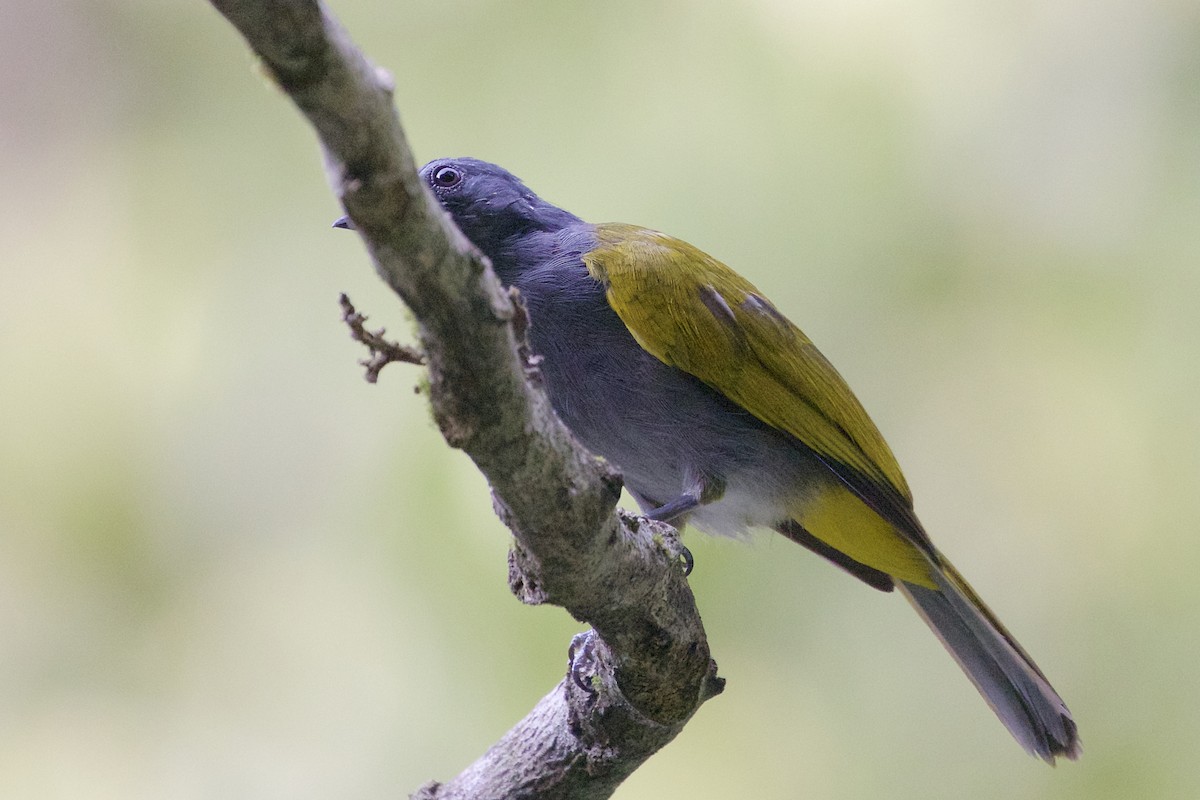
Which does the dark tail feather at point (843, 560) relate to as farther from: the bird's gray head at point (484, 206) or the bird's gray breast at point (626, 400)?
the bird's gray head at point (484, 206)

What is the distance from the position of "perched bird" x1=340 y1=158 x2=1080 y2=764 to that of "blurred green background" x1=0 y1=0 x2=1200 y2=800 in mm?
1167

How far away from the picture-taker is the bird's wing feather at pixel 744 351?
2953mm

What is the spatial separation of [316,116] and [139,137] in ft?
14.2

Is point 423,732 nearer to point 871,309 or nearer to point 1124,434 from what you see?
point 871,309

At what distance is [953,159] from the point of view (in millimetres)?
4973

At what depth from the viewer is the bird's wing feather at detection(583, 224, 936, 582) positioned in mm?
2953

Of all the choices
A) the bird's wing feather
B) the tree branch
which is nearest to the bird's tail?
the bird's wing feather

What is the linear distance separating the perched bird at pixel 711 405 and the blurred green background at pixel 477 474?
117cm

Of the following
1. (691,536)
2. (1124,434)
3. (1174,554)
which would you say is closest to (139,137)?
(691,536)

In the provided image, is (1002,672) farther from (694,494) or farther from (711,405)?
(711,405)

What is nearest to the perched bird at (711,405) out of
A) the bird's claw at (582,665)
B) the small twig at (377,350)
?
the bird's claw at (582,665)

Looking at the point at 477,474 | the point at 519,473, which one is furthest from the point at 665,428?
the point at 477,474

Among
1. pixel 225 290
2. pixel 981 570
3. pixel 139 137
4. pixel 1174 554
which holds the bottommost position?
pixel 1174 554

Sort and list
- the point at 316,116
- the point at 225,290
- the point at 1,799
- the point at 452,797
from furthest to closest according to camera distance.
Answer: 1. the point at 225,290
2. the point at 1,799
3. the point at 452,797
4. the point at 316,116
